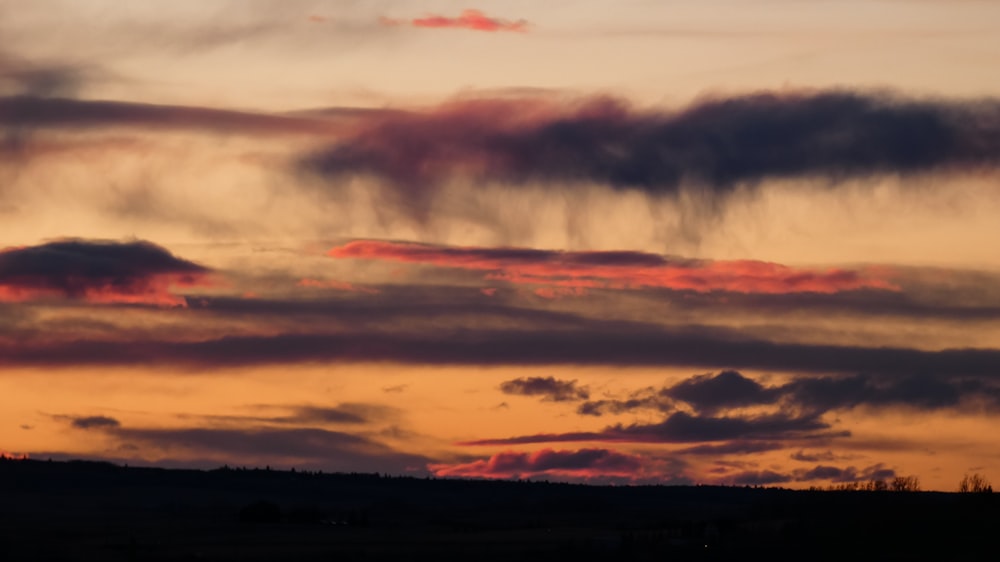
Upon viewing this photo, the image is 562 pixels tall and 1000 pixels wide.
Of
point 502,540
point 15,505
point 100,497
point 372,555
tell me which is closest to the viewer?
point 372,555

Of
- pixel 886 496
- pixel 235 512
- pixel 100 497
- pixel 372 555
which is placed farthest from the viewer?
pixel 100 497

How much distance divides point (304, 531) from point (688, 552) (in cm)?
3474

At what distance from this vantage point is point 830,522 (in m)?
107

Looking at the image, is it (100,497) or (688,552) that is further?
(100,497)

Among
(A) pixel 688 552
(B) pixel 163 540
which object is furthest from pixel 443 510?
(A) pixel 688 552

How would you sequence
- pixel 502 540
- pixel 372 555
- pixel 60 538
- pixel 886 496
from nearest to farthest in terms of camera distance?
pixel 372 555 → pixel 502 540 → pixel 60 538 → pixel 886 496

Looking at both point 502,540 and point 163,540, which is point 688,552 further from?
point 163,540

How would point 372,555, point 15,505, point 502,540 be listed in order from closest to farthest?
point 372,555
point 502,540
point 15,505

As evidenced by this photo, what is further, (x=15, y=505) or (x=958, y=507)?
(x=15, y=505)

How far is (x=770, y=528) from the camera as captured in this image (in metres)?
108

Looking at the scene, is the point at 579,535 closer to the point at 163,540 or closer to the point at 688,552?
the point at 688,552

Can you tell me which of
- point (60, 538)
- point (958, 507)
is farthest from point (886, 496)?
point (60, 538)

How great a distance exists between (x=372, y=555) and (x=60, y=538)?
31.0 meters

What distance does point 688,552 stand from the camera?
311 ft
